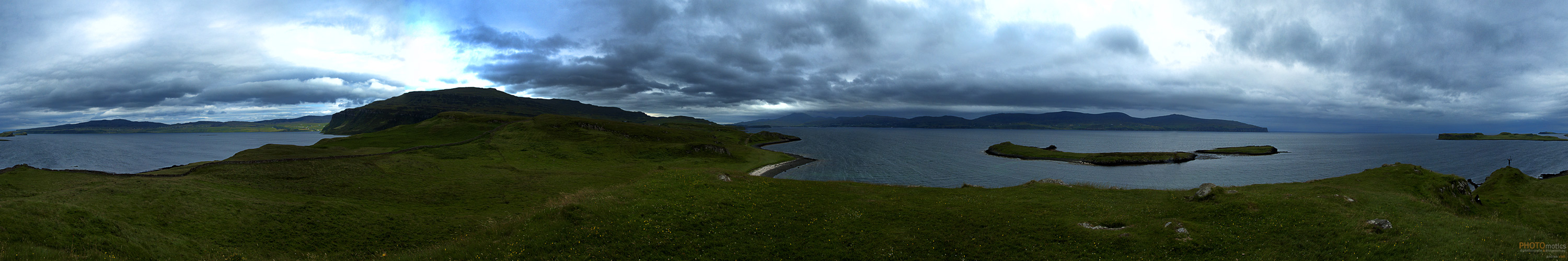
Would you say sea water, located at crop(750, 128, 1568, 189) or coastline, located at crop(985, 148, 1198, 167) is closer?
sea water, located at crop(750, 128, 1568, 189)

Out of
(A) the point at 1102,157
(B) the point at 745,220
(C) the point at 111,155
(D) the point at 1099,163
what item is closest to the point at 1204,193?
(B) the point at 745,220

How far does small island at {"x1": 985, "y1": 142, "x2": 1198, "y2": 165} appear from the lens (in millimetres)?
111562

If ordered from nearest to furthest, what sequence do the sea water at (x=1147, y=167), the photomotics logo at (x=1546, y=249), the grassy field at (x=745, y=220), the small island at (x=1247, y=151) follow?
the photomotics logo at (x=1546, y=249) < the grassy field at (x=745, y=220) < the sea water at (x=1147, y=167) < the small island at (x=1247, y=151)

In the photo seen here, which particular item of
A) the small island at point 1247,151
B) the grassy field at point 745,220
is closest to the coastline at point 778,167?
the grassy field at point 745,220

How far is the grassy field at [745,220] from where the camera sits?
1864cm

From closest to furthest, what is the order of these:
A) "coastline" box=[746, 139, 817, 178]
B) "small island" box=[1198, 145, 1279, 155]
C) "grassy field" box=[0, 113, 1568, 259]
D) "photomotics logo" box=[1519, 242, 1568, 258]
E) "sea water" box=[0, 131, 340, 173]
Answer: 1. "photomotics logo" box=[1519, 242, 1568, 258]
2. "grassy field" box=[0, 113, 1568, 259]
3. "coastline" box=[746, 139, 817, 178]
4. "sea water" box=[0, 131, 340, 173]
5. "small island" box=[1198, 145, 1279, 155]

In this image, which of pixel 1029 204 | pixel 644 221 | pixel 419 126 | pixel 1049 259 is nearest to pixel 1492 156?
pixel 1029 204

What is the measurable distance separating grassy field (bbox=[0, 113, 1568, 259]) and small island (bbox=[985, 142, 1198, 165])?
6884cm

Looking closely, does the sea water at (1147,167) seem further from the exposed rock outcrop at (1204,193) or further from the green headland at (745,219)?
the exposed rock outcrop at (1204,193)

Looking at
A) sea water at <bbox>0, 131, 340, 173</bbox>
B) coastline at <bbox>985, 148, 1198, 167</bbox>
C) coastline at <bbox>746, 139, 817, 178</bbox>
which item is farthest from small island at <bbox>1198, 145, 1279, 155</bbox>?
sea water at <bbox>0, 131, 340, 173</bbox>

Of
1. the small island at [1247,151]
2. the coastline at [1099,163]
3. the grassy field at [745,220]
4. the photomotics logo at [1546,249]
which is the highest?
the photomotics logo at [1546,249]

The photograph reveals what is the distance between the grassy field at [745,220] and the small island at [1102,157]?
68.8 metres

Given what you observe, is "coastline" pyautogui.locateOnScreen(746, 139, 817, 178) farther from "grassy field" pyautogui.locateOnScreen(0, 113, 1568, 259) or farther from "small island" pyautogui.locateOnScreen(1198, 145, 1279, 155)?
"small island" pyautogui.locateOnScreen(1198, 145, 1279, 155)

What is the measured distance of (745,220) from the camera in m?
24.2
